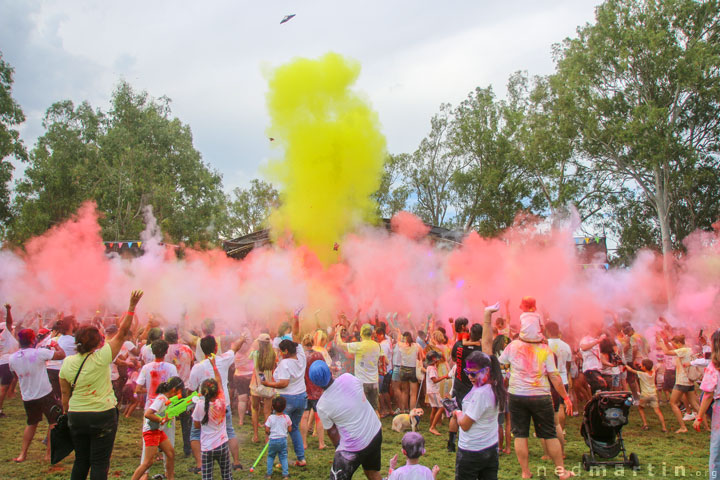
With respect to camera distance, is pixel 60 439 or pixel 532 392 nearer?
pixel 60 439

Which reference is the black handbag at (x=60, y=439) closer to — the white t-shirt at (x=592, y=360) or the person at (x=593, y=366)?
the person at (x=593, y=366)

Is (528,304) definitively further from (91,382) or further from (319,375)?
(91,382)

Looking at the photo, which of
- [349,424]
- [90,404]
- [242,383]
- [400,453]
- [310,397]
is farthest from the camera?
[242,383]

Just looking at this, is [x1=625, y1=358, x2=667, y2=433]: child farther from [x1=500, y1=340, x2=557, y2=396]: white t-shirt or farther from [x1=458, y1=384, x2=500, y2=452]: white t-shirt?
[x1=458, y1=384, x2=500, y2=452]: white t-shirt

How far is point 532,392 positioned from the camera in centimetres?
575

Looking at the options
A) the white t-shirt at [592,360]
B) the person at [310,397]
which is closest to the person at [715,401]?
the white t-shirt at [592,360]

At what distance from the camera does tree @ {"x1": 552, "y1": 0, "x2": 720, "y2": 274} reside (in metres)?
23.6

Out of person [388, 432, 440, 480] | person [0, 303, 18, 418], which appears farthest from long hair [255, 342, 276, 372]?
person [0, 303, 18, 418]

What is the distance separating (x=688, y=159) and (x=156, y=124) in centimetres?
3222

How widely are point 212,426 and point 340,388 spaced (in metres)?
1.65

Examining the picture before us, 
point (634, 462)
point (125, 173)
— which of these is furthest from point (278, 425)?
point (125, 173)

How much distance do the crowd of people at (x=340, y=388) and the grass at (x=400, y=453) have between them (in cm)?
25

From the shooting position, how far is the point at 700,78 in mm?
23266

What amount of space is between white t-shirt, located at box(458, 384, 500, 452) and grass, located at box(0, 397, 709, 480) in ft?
7.67
